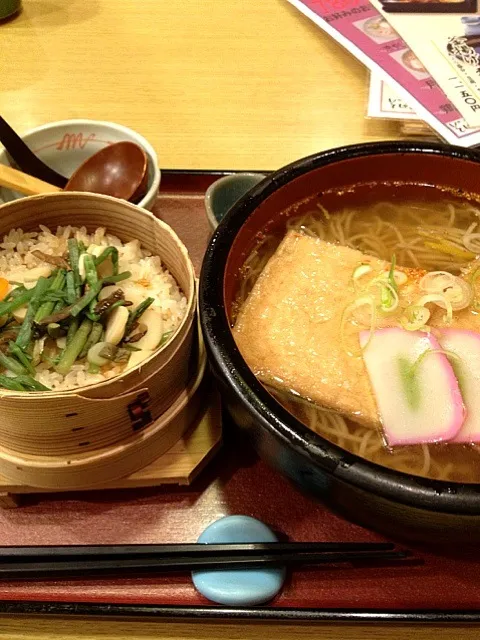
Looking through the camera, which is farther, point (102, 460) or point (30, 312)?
point (30, 312)

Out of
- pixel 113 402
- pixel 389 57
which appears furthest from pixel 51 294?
pixel 389 57

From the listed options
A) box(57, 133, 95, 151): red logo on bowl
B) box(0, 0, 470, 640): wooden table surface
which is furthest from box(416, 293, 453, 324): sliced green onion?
box(57, 133, 95, 151): red logo on bowl

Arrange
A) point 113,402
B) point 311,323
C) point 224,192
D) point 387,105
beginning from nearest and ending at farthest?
1. point 113,402
2. point 311,323
3. point 224,192
4. point 387,105

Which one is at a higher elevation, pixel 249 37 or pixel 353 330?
pixel 249 37

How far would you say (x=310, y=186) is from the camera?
1418mm

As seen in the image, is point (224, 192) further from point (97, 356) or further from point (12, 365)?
point (12, 365)

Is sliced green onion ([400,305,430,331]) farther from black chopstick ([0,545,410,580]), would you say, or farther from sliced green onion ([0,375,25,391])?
sliced green onion ([0,375,25,391])

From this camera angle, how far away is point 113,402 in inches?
41.9

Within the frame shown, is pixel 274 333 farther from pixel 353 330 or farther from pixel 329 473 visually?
pixel 329 473

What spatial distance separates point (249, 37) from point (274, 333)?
1.71 metres

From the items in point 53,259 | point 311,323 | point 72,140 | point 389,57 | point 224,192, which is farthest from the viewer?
point 389,57

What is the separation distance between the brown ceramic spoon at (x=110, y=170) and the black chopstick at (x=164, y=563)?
3.36ft

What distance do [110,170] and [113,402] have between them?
0.90 meters

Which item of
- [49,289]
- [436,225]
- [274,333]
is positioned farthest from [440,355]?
[49,289]
